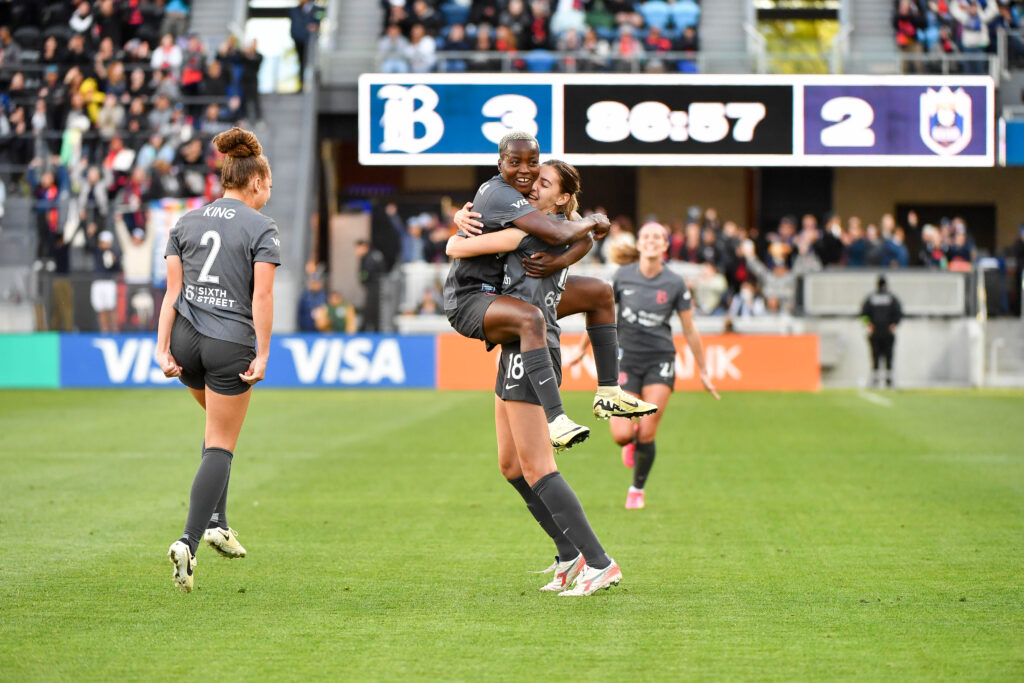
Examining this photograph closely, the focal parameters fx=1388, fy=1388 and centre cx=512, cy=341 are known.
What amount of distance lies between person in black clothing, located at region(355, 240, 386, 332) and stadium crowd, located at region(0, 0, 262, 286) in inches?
135

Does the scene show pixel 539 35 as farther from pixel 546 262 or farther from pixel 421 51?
pixel 546 262

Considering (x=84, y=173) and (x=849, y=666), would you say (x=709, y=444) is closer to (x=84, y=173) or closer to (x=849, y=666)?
(x=849, y=666)

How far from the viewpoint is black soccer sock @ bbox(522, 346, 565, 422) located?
6.54 metres

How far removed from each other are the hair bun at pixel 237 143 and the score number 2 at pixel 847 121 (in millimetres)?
16668

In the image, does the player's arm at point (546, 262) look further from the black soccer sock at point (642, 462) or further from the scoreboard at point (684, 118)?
the scoreboard at point (684, 118)

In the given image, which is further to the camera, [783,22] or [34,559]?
[783,22]

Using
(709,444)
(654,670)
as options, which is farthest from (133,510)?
(709,444)

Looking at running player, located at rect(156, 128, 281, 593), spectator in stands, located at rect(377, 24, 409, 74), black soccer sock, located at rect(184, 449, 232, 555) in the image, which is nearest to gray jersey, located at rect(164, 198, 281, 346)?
running player, located at rect(156, 128, 281, 593)

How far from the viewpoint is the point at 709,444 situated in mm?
15875

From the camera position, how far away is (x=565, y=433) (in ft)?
21.1

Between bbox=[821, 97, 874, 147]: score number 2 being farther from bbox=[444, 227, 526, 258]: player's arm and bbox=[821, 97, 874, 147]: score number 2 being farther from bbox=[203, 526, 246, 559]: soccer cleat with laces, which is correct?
bbox=[203, 526, 246, 559]: soccer cleat with laces

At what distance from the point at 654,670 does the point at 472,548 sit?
333cm

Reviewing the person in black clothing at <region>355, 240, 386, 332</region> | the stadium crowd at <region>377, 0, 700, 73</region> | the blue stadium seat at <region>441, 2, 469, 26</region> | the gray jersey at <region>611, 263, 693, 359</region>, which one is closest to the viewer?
the gray jersey at <region>611, 263, 693, 359</region>

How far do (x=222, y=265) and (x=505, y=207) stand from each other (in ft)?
4.74
